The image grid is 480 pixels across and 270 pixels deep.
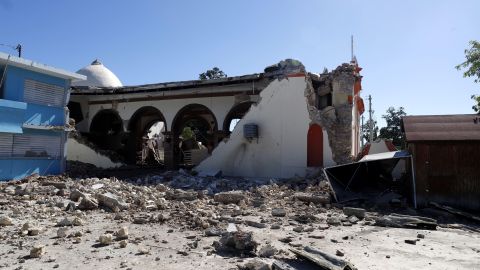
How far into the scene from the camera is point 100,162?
20.4 meters

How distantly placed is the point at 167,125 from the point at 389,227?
15276mm

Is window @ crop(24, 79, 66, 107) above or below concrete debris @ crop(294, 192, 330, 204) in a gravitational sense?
above

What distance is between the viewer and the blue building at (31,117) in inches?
530

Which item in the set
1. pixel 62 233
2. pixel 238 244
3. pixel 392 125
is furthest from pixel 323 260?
pixel 392 125

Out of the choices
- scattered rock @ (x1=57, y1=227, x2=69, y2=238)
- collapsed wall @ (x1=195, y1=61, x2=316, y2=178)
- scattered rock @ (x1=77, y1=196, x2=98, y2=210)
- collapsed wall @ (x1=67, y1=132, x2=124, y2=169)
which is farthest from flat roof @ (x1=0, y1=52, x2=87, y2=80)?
scattered rock @ (x1=57, y1=227, x2=69, y2=238)

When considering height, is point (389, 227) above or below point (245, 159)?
below

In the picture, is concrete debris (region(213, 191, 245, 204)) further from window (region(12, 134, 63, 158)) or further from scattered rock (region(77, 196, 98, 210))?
window (region(12, 134, 63, 158))

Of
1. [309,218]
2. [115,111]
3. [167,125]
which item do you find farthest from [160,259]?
[115,111]

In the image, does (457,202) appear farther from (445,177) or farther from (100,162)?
(100,162)

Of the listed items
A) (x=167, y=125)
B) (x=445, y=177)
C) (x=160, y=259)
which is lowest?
(x=160, y=259)

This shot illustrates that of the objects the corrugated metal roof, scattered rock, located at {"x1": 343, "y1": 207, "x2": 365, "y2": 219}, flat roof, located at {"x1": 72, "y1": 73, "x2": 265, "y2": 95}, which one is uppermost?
flat roof, located at {"x1": 72, "y1": 73, "x2": 265, "y2": 95}

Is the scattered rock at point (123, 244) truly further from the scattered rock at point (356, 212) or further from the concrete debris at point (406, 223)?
the scattered rock at point (356, 212)

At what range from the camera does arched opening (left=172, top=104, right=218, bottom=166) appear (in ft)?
67.8

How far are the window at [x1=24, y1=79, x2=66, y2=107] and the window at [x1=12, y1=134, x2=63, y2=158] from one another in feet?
4.62
